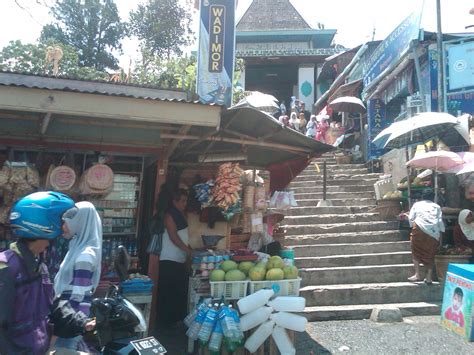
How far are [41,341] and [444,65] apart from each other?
1065 centimetres

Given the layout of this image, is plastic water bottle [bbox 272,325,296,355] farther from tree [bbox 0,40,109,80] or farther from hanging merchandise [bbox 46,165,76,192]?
tree [bbox 0,40,109,80]

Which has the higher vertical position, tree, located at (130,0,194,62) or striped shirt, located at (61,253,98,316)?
tree, located at (130,0,194,62)

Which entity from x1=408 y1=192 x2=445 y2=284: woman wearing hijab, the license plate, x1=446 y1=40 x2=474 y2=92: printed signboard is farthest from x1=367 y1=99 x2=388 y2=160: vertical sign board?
the license plate

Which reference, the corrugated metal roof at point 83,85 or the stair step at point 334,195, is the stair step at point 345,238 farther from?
the corrugated metal roof at point 83,85

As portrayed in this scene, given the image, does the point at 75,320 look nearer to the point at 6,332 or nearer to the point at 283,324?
the point at 6,332

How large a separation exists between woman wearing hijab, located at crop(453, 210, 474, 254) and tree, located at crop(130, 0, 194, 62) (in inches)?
835

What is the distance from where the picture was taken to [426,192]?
343 inches

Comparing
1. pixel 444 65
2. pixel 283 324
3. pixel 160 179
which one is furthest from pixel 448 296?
pixel 444 65

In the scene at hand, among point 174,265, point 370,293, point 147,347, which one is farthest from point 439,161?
point 147,347

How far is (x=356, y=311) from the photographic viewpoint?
639 cm

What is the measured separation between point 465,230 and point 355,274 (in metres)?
2.20

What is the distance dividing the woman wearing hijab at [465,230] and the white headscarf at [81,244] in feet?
22.3

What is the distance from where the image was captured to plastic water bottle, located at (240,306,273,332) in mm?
4504

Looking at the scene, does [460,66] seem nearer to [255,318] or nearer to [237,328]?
[255,318]
